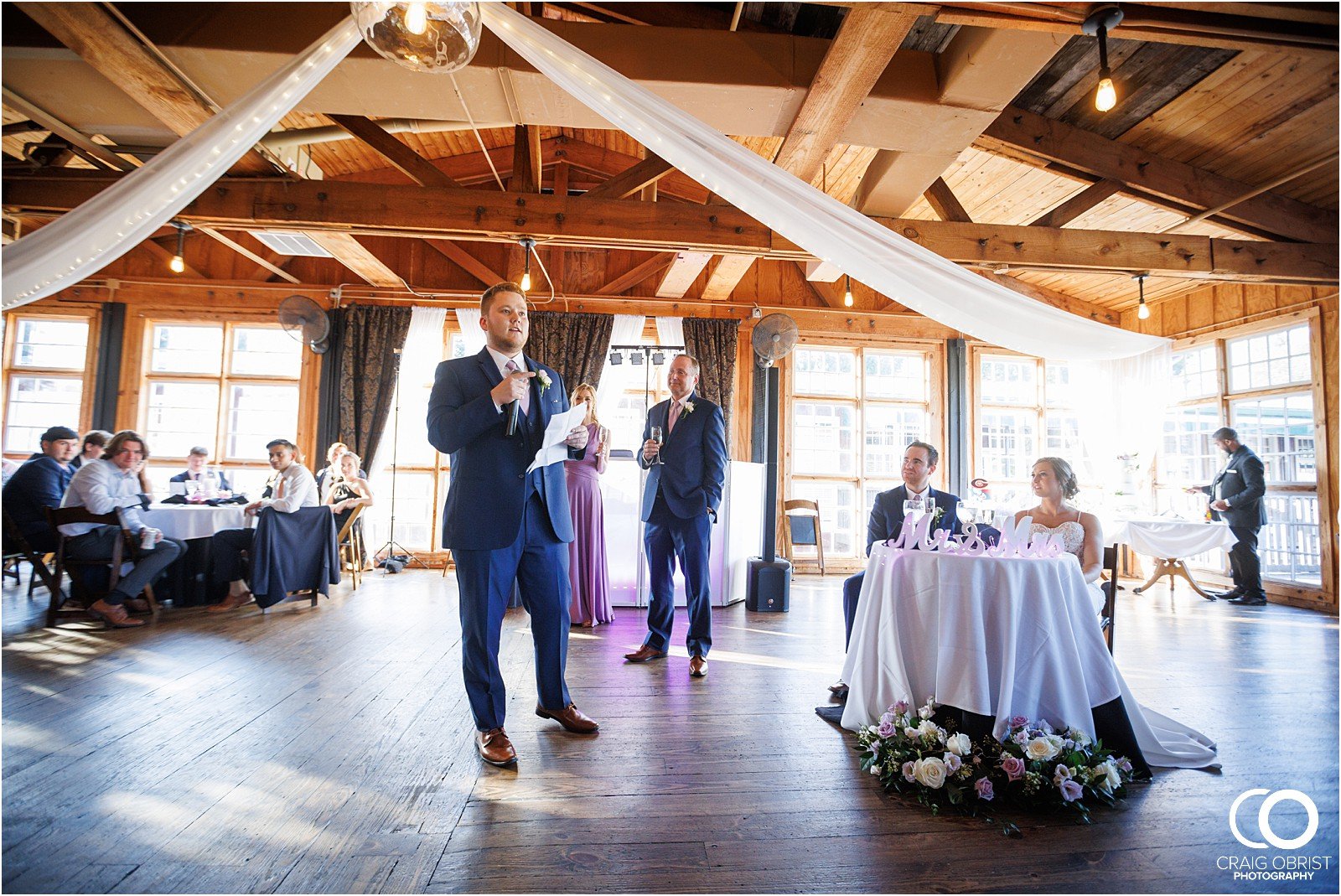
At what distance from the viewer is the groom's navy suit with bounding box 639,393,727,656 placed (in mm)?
3705

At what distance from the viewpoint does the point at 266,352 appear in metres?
8.47

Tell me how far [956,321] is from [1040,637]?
1138mm

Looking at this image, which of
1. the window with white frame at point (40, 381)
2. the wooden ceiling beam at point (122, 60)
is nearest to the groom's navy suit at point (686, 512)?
the wooden ceiling beam at point (122, 60)

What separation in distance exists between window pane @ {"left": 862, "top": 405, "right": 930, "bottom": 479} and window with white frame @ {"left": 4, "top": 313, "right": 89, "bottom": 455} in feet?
31.9

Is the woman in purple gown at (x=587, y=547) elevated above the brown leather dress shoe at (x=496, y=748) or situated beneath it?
elevated above

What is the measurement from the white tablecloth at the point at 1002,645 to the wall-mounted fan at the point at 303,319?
24.4 ft

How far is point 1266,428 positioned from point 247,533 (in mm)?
10074

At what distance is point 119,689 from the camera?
3.09 m

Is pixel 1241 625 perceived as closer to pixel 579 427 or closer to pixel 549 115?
pixel 579 427

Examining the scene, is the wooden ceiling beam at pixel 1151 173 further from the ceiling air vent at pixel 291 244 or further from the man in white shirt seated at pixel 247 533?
the ceiling air vent at pixel 291 244

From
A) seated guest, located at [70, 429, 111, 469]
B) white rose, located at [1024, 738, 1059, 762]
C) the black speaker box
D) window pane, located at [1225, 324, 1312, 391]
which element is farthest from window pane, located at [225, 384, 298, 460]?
window pane, located at [1225, 324, 1312, 391]

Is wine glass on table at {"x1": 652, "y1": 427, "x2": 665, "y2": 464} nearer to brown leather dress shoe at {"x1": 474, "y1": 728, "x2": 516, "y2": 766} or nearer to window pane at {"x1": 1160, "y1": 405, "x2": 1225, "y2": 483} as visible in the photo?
brown leather dress shoe at {"x1": 474, "y1": 728, "x2": 516, "y2": 766}

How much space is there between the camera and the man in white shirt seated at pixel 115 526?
445 cm

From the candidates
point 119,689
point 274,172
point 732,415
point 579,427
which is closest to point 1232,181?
point 732,415
